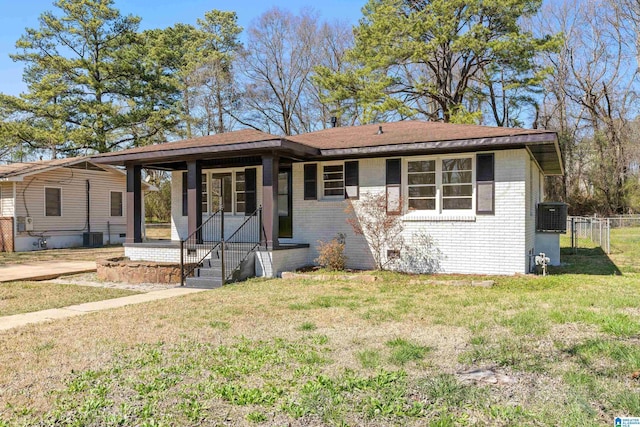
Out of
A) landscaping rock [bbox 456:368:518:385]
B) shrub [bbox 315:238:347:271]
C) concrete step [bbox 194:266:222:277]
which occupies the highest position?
shrub [bbox 315:238:347:271]

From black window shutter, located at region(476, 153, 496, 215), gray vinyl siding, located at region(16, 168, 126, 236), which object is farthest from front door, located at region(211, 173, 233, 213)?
gray vinyl siding, located at region(16, 168, 126, 236)

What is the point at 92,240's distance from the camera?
20.4m

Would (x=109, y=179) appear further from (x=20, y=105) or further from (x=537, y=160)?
(x=537, y=160)

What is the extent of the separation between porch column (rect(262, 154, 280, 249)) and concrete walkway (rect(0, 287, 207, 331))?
2.11 meters

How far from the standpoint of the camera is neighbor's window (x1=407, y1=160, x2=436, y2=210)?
10906 millimetres

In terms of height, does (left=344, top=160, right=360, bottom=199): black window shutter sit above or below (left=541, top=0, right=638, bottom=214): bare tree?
below

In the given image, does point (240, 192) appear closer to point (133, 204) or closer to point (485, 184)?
point (133, 204)

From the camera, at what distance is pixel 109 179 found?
861 inches

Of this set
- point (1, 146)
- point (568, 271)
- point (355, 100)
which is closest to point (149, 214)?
point (1, 146)

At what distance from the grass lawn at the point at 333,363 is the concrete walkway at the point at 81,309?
51cm

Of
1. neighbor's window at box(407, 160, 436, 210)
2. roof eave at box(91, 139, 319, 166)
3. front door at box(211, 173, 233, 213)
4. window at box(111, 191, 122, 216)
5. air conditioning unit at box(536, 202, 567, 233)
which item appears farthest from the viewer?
window at box(111, 191, 122, 216)

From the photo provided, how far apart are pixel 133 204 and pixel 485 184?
914cm

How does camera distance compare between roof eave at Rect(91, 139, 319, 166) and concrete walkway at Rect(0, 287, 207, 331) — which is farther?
roof eave at Rect(91, 139, 319, 166)

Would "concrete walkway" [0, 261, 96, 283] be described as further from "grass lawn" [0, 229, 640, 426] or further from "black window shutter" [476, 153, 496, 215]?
"black window shutter" [476, 153, 496, 215]
